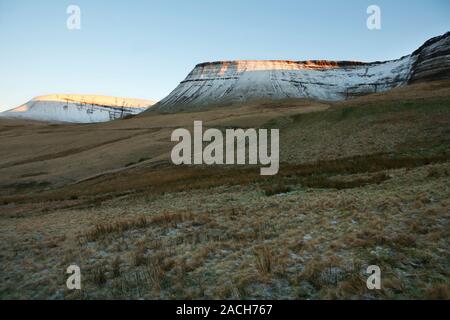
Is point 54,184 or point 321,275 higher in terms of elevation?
point 321,275

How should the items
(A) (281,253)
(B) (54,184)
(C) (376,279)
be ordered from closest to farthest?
(C) (376,279) < (A) (281,253) < (B) (54,184)

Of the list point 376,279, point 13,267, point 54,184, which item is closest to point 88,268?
point 13,267

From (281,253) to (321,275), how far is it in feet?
6.35

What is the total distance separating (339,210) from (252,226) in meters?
4.01

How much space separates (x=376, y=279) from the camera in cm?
955

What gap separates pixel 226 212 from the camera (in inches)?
736
